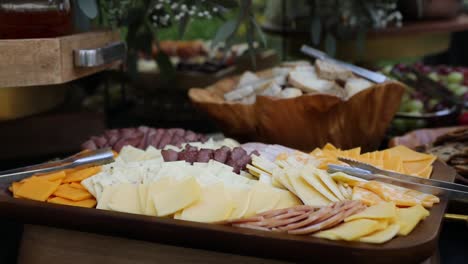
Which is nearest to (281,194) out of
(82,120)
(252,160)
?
(252,160)

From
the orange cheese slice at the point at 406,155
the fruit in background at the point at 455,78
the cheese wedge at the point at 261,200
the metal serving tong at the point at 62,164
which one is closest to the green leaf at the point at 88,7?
the metal serving tong at the point at 62,164

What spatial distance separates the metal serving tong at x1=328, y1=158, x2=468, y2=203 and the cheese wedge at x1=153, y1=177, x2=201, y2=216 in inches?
8.7

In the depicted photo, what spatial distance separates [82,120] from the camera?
1.51 m

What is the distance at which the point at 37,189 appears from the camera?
0.88 metres

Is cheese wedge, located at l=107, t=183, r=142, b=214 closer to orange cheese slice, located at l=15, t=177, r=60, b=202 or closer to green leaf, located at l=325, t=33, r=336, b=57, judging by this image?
orange cheese slice, located at l=15, t=177, r=60, b=202

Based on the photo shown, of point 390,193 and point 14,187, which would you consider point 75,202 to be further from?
point 390,193

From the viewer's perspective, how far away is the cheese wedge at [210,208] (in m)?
0.77

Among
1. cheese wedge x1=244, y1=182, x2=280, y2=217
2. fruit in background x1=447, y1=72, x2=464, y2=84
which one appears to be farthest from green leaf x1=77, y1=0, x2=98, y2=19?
fruit in background x1=447, y1=72, x2=464, y2=84

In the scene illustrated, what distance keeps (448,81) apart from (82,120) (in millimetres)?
1117

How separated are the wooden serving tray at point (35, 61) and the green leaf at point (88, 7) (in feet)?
0.19

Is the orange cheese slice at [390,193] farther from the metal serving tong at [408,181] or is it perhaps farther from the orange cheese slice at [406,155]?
the orange cheese slice at [406,155]

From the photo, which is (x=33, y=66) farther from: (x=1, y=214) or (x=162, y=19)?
(x=162, y=19)

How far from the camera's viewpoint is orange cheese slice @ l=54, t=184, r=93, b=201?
0.87 m

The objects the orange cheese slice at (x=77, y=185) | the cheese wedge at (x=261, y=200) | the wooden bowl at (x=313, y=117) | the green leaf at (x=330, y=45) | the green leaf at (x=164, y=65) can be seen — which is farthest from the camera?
the green leaf at (x=330, y=45)
